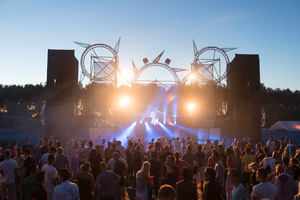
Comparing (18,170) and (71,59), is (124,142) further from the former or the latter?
(18,170)

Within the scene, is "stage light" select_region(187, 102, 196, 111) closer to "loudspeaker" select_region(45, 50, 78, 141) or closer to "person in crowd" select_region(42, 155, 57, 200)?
"loudspeaker" select_region(45, 50, 78, 141)

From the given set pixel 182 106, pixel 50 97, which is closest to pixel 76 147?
pixel 50 97

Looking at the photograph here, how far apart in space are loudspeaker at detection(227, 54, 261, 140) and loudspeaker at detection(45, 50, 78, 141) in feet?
41.2

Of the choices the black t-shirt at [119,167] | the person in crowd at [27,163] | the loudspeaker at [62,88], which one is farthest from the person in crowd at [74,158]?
the loudspeaker at [62,88]

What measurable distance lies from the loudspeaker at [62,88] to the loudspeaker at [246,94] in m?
12.6

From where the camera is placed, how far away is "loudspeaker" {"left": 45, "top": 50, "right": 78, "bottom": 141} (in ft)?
69.2

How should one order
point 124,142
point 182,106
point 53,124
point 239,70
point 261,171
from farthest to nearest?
point 182,106 → point 124,142 → point 239,70 → point 53,124 → point 261,171

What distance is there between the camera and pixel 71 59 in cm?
2173

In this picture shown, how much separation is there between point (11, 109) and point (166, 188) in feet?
231

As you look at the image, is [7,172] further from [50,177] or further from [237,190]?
[237,190]

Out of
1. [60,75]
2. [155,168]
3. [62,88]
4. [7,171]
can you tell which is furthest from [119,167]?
[60,75]

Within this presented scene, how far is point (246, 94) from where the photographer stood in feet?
73.9

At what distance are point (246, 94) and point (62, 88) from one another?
46.5 feet

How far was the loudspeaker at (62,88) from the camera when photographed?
2108 centimetres
